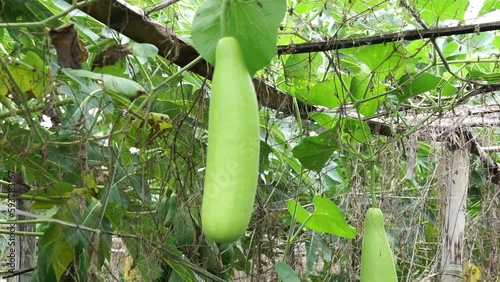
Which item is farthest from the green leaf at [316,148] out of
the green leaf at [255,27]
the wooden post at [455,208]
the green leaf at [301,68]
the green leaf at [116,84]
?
the green leaf at [255,27]

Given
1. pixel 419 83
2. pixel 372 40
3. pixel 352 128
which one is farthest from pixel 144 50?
pixel 352 128

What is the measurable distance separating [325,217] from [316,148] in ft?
0.57

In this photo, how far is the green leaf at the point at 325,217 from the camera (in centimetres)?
158

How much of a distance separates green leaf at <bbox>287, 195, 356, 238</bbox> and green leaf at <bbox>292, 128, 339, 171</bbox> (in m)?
0.10

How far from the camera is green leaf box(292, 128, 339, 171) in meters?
1.56

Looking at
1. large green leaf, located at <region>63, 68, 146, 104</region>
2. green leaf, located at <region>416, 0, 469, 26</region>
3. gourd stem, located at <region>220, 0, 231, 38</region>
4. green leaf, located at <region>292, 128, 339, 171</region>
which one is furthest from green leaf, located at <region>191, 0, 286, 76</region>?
green leaf, located at <region>292, 128, 339, 171</region>

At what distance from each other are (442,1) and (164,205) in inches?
31.2

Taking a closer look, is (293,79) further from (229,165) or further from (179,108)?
(229,165)

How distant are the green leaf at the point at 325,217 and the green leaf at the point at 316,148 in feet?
0.33

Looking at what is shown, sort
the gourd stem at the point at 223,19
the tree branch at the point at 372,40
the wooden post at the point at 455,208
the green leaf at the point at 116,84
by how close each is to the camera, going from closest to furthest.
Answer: the gourd stem at the point at 223,19 → the green leaf at the point at 116,84 → the tree branch at the point at 372,40 → the wooden post at the point at 455,208

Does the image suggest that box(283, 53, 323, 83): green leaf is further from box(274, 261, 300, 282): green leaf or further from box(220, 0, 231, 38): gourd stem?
box(220, 0, 231, 38): gourd stem

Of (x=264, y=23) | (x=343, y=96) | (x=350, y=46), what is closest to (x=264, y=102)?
(x=343, y=96)

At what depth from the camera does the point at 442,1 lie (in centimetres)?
138

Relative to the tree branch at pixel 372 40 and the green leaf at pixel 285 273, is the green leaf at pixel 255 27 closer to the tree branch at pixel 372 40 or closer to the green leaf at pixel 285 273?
the tree branch at pixel 372 40
